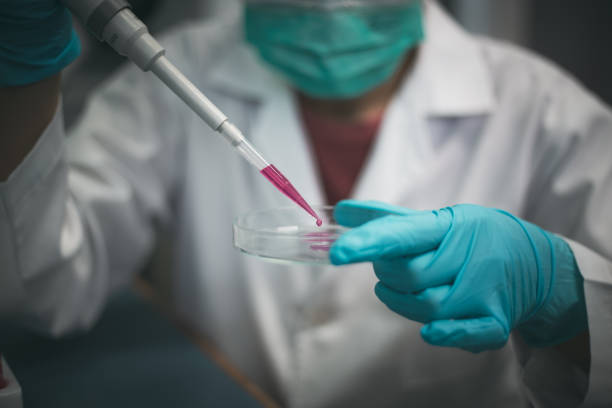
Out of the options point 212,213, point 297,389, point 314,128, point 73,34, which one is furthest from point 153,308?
point 73,34

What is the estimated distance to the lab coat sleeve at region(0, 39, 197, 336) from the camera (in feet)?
2.65

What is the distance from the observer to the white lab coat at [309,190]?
1116 millimetres

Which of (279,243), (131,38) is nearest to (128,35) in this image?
(131,38)

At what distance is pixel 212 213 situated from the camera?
141cm

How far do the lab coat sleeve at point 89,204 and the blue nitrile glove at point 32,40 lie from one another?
0.10 meters

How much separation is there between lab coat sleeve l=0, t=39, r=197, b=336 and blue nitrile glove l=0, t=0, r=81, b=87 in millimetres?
96

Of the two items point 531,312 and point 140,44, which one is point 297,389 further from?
point 140,44

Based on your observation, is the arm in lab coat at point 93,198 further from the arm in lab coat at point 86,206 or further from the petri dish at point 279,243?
the petri dish at point 279,243


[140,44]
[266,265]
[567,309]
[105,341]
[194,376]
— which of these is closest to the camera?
[140,44]

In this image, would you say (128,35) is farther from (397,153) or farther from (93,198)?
(397,153)

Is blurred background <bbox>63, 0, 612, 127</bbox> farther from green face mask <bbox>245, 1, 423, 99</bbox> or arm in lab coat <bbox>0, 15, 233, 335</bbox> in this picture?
green face mask <bbox>245, 1, 423, 99</bbox>

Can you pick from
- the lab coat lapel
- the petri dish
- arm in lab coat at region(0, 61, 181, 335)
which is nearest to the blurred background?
arm in lab coat at region(0, 61, 181, 335)

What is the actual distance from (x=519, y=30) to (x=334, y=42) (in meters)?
1.17

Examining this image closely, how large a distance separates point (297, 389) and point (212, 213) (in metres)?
0.57
